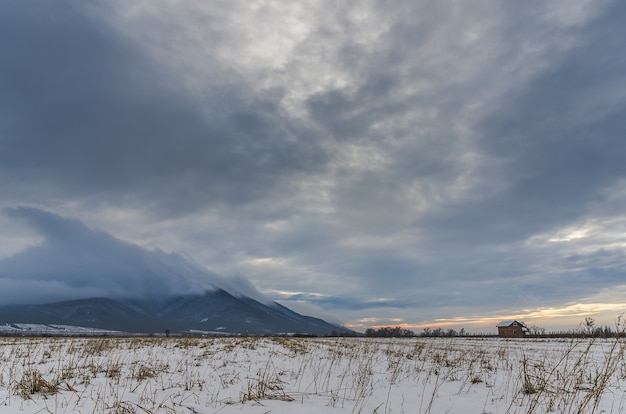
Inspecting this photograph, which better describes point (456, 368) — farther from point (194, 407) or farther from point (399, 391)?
point (194, 407)

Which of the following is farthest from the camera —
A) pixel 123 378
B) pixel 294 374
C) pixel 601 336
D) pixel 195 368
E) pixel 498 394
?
pixel 195 368

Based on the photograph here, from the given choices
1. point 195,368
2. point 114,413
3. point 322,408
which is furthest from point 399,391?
point 195,368

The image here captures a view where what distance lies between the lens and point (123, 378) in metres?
10.0

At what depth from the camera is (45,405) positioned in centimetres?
687

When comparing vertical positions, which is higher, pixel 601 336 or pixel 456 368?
pixel 601 336

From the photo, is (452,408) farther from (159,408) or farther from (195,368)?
(195,368)

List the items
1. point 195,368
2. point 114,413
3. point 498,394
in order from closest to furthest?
point 114,413
point 498,394
point 195,368

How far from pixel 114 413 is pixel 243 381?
455cm

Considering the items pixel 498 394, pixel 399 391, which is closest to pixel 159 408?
pixel 399 391

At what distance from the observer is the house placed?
137m

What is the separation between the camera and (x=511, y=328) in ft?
468

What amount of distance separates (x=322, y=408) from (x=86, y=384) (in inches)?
237

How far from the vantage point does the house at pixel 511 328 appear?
137250 millimetres

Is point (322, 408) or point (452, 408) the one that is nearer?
point (322, 408)
